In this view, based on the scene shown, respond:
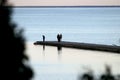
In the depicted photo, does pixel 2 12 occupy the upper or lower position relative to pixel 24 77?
upper

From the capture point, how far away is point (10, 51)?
2180mm

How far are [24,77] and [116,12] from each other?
21.0m

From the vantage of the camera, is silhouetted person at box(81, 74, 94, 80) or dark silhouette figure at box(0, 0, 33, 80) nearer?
silhouetted person at box(81, 74, 94, 80)

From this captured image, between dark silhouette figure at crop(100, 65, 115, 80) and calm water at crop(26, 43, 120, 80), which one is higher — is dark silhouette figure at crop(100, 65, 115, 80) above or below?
above

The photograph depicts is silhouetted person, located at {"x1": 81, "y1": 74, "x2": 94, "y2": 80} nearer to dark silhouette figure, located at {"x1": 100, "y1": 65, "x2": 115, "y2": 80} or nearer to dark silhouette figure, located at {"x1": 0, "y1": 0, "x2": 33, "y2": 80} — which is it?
dark silhouette figure, located at {"x1": 100, "y1": 65, "x2": 115, "y2": 80}

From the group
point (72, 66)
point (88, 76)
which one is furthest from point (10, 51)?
point (72, 66)

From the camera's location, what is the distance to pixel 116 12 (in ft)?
75.0

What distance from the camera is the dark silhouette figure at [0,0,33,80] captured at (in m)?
2.09

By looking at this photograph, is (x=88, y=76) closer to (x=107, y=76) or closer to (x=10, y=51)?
(x=107, y=76)

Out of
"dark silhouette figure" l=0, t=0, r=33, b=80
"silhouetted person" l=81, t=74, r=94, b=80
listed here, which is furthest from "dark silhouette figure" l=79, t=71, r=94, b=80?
"dark silhouette figure" l=0, t=0, r=33, b=80

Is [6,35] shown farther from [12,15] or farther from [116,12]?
[116,12]

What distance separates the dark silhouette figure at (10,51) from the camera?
2.09 meters

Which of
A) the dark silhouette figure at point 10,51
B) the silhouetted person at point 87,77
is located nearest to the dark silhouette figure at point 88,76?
the silhouetted person at point 87,77

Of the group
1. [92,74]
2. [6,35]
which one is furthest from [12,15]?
[92,74]
